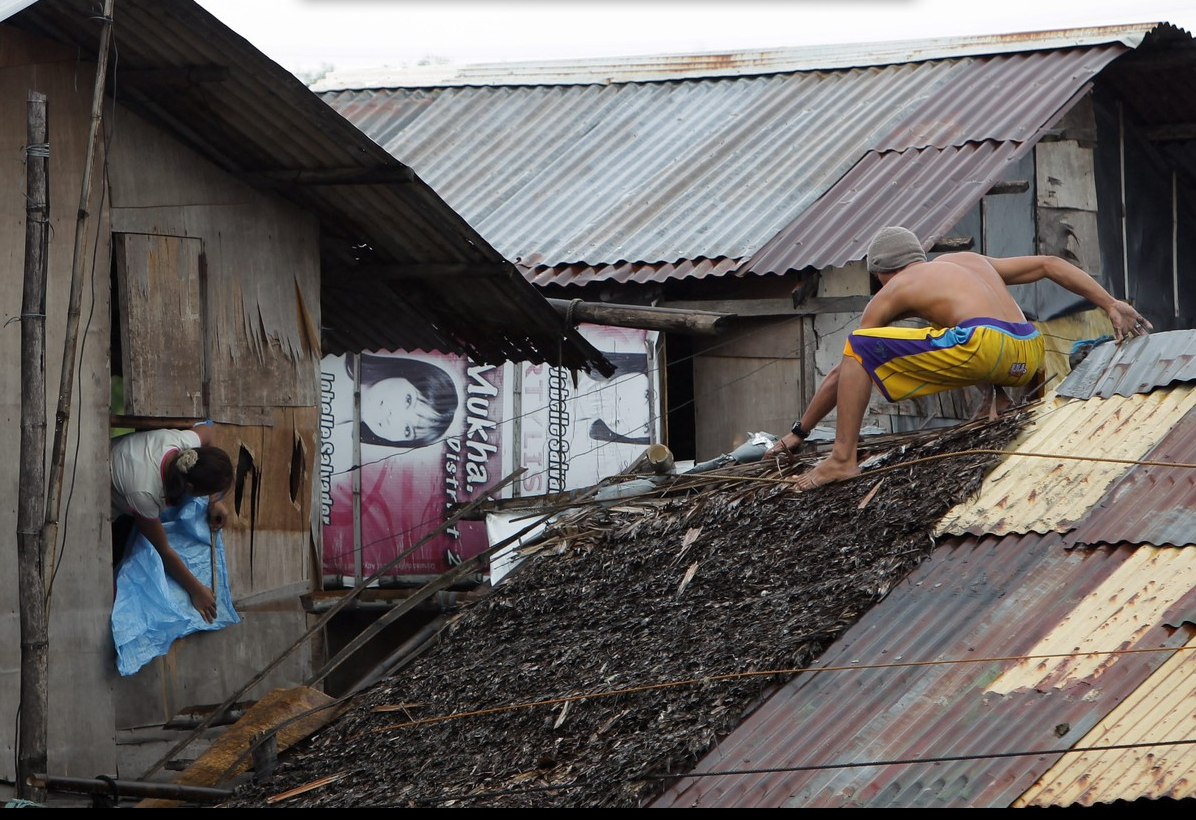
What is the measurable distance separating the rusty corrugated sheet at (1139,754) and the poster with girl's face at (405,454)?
884 cm

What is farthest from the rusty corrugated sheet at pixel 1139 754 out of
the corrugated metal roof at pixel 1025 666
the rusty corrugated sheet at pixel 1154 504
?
the rusty corrugated sheet at pixel 1154 504

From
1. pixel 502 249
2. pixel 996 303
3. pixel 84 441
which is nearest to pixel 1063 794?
pixel 996 303

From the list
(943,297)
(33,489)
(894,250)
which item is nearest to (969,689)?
(943,297)

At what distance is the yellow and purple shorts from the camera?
6.64 metres

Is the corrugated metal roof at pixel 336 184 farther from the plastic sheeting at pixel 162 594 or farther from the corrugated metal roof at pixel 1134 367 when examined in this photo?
the corrugated metal roof at pixel 1134 367

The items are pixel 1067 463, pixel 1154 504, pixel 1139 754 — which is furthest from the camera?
pixel 1067 463

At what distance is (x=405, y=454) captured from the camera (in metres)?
13.3

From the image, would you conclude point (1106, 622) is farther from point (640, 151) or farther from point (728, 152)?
point (640, 151)

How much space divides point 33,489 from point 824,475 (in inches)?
141

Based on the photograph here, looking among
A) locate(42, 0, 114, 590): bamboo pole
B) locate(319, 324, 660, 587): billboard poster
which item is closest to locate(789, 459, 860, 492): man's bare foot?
locate(42, 0, 114, 590): bamboo pole

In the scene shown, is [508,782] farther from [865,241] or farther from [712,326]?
[865,241]

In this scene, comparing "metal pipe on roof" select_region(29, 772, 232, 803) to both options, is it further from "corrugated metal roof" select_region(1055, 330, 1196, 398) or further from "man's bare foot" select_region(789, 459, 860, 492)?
"corrugated metal roof" select_region(1055, 330, 1196, 398)

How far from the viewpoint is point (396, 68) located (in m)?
16.4
